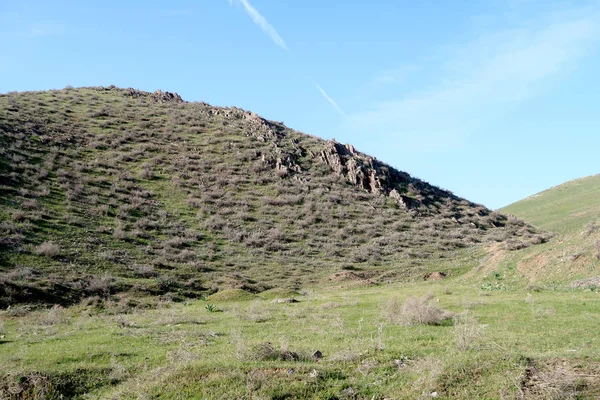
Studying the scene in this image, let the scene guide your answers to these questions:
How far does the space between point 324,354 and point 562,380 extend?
6.31m

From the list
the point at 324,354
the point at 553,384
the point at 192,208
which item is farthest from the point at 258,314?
the point at 192,208

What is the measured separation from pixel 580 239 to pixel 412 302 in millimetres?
17384

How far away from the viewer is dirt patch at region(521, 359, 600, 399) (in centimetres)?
847

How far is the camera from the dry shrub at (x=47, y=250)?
35.9 m

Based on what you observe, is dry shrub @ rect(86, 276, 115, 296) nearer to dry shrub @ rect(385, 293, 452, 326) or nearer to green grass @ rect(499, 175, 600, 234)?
dry shrub @ rect(385, 293, 452, 326)

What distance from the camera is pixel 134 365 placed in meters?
13.1

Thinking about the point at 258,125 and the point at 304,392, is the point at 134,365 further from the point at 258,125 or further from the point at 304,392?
the point at 258,125

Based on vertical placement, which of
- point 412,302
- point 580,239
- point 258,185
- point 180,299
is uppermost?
point 258,185

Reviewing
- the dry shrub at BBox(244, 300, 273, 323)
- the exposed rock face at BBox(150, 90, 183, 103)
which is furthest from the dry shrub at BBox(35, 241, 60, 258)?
the exposed rock face at BBox(150, 90, 183, 103)

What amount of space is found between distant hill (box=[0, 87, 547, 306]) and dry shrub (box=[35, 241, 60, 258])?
0.61ft

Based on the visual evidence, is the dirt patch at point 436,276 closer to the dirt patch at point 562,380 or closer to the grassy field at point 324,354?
the grassy field at point 324,354

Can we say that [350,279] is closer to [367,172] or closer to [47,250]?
[47,250]

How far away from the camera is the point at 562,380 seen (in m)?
8.72

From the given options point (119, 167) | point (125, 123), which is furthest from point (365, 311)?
point (125, 123)
